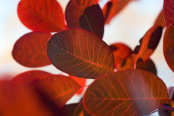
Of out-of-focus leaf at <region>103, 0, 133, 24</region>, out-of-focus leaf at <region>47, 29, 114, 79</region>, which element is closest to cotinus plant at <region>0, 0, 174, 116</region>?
out-of-focus leaf at <region>47, 29, 114, 79</region>

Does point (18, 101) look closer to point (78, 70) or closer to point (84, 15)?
point (78, 70)

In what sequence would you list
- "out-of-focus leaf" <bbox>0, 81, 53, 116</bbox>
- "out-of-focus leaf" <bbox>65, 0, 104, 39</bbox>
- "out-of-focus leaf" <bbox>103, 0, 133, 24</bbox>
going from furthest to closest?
"out-of-focus leaf" <bbox>103, 0, 133, 24</bbox> → "out-of-focus leaf" <bbox>65, 0, 104, 39</bbox> → "out-of-focus leaf" <bbox>0, 81, 53, 116</bbox>

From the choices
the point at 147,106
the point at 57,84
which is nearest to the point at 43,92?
the point at 57,84

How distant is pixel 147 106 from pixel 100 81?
77mm

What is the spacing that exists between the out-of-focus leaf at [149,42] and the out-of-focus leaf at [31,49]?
192mm

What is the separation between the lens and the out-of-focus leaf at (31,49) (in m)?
0.35

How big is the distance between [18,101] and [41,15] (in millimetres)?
218

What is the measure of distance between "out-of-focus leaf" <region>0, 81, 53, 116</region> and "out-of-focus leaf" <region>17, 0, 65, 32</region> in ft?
0.63

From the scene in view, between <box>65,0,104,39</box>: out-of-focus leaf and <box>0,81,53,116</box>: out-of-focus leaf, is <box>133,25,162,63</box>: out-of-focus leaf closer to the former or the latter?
<box>65,0,104,39</box>: out-of-focus leaf

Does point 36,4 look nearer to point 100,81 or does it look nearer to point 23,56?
point 23,56

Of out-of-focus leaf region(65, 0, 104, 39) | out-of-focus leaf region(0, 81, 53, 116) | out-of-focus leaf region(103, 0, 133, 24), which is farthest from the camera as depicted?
out-of-focus leaf region(103, 0, 133, 24)

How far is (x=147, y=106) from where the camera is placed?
244mm

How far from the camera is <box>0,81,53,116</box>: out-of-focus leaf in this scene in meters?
0.21

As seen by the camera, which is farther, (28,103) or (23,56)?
(23,56)
